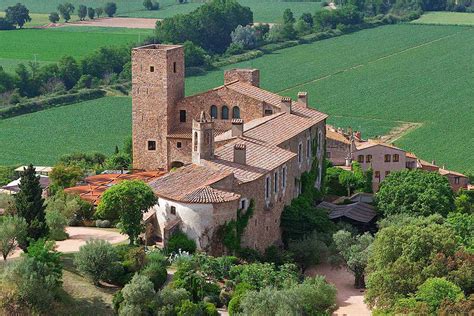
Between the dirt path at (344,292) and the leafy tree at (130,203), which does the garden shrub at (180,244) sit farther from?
the dirt path at (344,292)

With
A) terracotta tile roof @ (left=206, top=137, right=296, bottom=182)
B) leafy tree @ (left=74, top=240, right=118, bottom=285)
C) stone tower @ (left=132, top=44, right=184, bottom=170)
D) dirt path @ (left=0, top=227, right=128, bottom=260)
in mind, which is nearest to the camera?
leafy tree @ (left=74, top=240, right=118, bottom=285)

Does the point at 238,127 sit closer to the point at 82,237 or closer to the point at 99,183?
the point at 99,183

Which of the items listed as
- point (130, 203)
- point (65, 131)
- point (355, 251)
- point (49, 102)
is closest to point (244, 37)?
point (49, 102)

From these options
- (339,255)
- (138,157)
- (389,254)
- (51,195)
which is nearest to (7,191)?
(51,195)

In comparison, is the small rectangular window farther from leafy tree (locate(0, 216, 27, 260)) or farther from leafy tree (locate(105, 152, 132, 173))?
leafy tree (locate(105, 152, 132, 173))

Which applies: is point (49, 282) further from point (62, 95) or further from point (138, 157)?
point (62, 95)

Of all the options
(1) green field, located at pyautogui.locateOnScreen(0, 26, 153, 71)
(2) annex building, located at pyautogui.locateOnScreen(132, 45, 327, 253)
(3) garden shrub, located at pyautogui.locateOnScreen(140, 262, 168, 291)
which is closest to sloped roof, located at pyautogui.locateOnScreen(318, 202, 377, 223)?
(2) annex building, located at pyautogui.locateOnScreen(132, 45, 327, 253)
